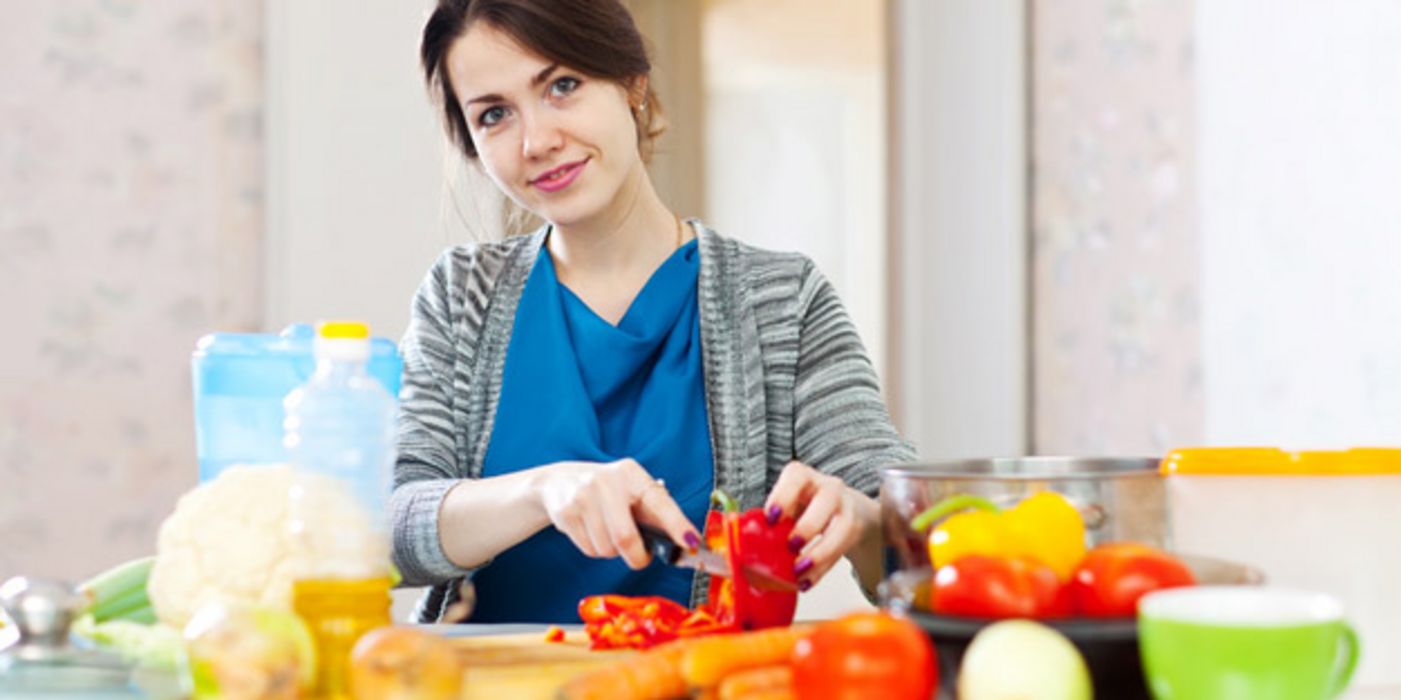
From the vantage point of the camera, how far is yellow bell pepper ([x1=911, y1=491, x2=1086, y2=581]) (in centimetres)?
92

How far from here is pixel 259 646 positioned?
2.80 ft

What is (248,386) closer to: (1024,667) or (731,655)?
(731,655)

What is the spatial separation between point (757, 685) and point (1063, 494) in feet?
0.81

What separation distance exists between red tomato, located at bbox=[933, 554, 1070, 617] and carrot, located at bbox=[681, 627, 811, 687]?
83mm

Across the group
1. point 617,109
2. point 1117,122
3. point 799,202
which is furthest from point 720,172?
point 617,109

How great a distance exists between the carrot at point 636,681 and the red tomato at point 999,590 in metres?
0.16

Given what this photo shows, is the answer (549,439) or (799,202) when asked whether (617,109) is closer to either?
(549,439)

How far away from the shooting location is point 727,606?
115 cm

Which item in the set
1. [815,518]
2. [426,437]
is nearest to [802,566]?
[815,518]

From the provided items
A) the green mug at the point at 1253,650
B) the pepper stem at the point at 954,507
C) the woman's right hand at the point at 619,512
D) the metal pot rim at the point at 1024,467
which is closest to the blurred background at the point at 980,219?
the woman's right hand at the point at 619,512

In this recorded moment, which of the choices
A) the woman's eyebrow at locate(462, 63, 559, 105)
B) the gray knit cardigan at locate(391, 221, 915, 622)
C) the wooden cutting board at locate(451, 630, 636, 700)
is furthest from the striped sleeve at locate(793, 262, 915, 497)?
the wooden cutting board at locate(451, 630, 636, 700)

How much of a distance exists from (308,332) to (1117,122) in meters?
2.28

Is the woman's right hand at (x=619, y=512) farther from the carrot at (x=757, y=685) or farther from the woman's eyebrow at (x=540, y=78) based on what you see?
the woman's eyebrow at (x=540, y=78)

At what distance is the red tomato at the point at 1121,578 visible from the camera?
82 centimetres
